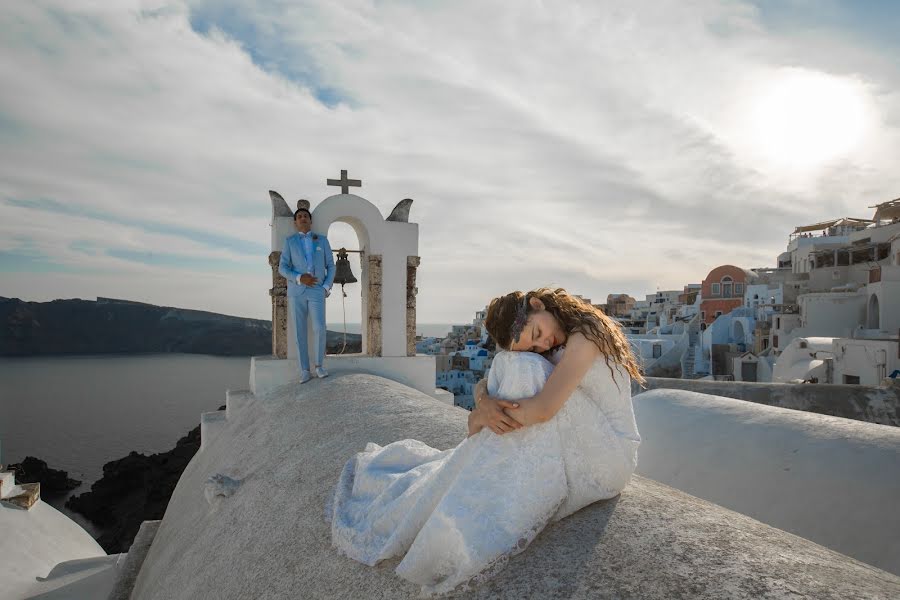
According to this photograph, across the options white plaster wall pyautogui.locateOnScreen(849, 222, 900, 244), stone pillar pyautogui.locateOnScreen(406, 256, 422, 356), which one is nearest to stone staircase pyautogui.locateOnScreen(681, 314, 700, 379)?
white plaster wall pyautogui.locateOnScreen(849, 222, 900, 244)

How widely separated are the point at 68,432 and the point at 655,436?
30.7m

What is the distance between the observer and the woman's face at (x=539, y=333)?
184 centimetres

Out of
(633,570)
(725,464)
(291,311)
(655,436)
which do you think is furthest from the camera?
(291,311)

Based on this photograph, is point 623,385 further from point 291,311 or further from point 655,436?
point 291,311

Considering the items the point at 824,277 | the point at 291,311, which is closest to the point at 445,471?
the point at 291,311

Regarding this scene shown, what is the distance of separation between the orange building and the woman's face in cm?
3195

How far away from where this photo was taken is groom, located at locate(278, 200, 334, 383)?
4855 mm

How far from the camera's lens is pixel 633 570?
4.45 ft

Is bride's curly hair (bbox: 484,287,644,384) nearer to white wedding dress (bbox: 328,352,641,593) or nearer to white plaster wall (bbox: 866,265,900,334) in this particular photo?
white wedding dress (bbox: 328,352,641,593)

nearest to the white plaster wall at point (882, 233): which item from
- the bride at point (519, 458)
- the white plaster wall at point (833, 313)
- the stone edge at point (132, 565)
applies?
the white plaster wall at point (833, 313)

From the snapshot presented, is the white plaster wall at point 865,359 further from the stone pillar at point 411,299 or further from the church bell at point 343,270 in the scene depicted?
the church bell at point 343,270

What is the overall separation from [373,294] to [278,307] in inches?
35.7

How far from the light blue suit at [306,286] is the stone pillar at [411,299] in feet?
3.00

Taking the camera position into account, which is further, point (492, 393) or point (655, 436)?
point (655, 436)
